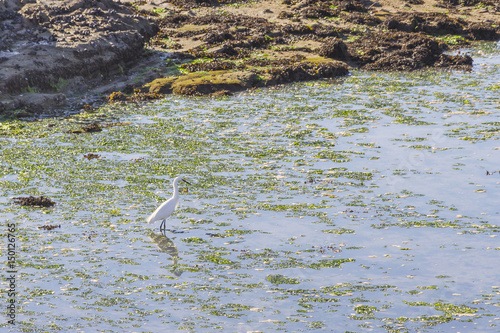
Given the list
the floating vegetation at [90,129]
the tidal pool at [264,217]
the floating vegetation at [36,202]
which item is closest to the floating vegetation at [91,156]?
the tidal pool at [264,217]

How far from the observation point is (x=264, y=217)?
15.6 m

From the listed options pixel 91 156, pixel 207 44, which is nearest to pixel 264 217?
pixel 91 156

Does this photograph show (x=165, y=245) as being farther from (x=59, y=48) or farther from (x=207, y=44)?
(x=207, y=44)

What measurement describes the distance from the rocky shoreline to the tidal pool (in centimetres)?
288

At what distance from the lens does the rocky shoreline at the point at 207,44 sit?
27.2 metres

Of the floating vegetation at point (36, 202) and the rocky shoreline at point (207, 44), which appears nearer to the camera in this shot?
the floating vegetation at point (36, 202)

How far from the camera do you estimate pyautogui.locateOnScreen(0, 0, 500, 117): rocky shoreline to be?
27156mm

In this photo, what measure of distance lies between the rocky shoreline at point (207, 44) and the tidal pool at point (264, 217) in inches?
113

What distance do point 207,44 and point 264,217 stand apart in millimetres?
20172

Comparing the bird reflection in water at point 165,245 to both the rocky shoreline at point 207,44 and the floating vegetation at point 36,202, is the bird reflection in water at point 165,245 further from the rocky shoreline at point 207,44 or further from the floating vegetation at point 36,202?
the rocky shoreline at point 207,44

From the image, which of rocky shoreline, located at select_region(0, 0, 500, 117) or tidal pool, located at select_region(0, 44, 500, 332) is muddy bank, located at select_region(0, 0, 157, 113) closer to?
rocky shoreline, located at select_region(0, 0, 500, 117)

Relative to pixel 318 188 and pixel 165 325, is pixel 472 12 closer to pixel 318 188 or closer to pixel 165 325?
pixel 318 188

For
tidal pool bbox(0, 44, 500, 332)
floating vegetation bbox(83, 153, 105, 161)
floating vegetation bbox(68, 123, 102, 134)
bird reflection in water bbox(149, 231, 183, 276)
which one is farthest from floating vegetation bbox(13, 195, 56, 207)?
floating vegetation bbox(68, 123, 102, 134)

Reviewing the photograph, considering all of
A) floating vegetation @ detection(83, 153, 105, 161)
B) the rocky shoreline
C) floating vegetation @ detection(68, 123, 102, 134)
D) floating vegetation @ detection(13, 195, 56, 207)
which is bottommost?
floating vegetation @ detection(13, 195, 56, 207)
